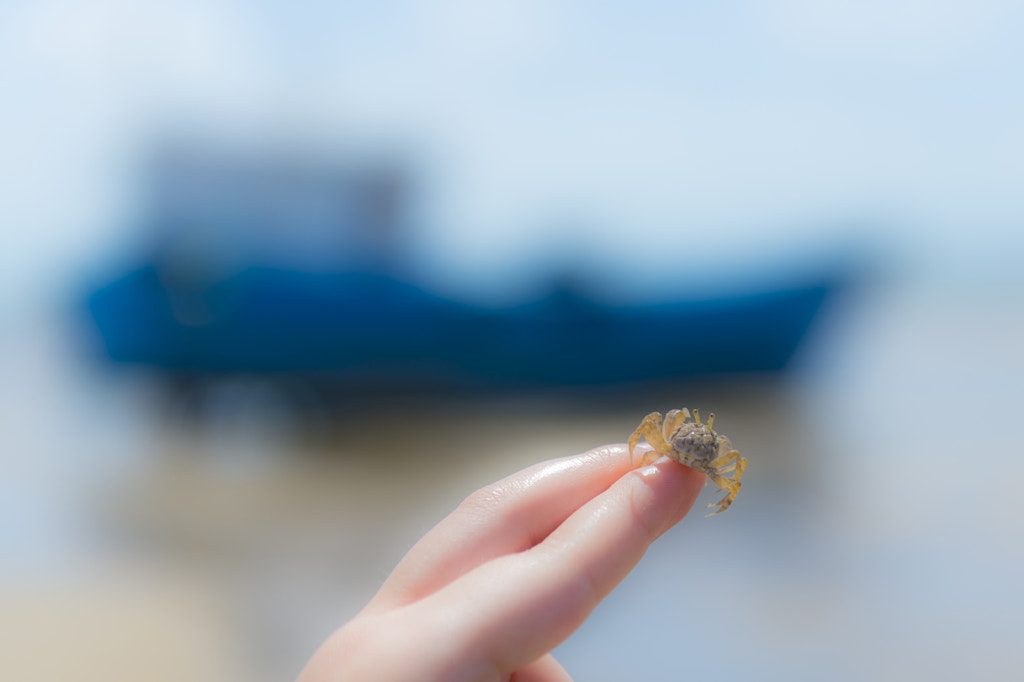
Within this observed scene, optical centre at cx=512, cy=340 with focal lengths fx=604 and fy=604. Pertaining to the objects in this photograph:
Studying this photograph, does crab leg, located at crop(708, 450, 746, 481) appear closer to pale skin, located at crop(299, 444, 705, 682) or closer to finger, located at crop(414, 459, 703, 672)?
pale skin, located at crop(299, 444, 705, 682)

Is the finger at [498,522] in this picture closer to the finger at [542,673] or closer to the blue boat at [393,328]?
the finger at [542,673]

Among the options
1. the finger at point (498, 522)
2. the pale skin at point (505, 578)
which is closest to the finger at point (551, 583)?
the pale skin at point (505, 578)

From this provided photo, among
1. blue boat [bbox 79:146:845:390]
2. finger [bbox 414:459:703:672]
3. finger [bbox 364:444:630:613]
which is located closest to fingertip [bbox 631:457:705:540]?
finger [bbox 414:459:703:672]

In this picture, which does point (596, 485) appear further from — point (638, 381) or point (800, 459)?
Answer: point (638, 381)

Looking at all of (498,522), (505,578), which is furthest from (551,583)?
(498,522)

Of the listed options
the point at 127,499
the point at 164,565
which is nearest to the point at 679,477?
the point at 164,565
